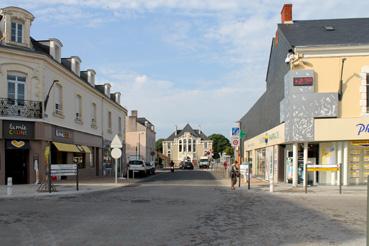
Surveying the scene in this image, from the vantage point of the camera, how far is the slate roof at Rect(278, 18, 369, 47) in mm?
26737

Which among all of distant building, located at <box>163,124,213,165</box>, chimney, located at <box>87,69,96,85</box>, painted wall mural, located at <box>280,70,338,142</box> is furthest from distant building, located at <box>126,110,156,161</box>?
painted wall mural, located at <box>280,70,338,142</box>

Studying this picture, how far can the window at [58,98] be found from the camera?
31689 millimetres

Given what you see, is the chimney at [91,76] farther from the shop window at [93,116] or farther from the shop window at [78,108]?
the shop window at [78,108]

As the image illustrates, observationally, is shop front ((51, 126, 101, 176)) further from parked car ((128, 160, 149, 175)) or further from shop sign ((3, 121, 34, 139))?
parked car ((128, 160, 149, 175))

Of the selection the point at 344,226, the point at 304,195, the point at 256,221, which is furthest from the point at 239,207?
the point at 304,195

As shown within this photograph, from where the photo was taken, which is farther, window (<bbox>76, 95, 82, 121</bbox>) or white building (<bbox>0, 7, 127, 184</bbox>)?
window (<bbox>76, 95, 82, 121</bbox>)

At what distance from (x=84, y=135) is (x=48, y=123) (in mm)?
8986

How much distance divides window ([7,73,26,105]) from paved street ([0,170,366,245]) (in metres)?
11.6

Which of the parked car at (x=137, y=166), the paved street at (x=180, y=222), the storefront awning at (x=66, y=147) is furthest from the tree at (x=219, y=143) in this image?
the paved street at (x=180, y=222)

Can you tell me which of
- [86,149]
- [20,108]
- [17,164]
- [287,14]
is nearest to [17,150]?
[17,164]

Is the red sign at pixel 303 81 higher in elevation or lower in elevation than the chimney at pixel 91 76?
lower

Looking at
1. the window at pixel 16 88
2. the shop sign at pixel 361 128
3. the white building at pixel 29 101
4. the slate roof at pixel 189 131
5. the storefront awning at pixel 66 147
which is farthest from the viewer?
the slate roof at pixel 189 131

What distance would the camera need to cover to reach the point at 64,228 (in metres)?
11.0

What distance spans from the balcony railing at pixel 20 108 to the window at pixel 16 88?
2.4 inches
